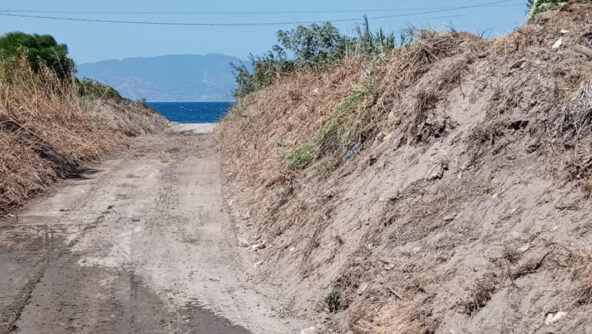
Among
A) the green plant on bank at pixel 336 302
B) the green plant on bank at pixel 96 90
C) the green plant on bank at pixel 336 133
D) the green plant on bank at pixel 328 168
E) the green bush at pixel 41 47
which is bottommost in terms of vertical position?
the green plant on bank at pixel 336 302

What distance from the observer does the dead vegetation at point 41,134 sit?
12.4 meters

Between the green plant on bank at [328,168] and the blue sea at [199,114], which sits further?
the blue sea at [199,114]

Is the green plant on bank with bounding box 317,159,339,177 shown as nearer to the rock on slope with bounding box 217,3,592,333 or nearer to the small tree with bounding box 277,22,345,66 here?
the rock on slope with bounding box 217,3,592,333

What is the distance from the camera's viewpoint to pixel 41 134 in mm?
15492

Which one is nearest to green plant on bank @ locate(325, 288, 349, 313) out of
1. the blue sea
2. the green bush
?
the blue sea

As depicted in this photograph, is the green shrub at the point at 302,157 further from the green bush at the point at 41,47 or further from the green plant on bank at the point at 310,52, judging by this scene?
the green bush at the point at 41,47

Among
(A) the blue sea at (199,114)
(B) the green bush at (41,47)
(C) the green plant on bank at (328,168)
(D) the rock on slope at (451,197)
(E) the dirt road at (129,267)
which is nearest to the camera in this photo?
(D) the rock on slope at (451,197)

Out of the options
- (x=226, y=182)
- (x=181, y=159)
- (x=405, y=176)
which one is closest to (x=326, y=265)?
(x=405, y=176)

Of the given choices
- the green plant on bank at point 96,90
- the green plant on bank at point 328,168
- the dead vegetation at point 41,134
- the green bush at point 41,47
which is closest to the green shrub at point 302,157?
the green plant on bank at point 328,168

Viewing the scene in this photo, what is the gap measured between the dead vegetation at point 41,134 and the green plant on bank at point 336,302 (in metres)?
6.70

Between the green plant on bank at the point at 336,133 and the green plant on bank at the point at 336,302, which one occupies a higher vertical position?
the green plant on bank at the point at 336,133

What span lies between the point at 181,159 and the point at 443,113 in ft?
37.1

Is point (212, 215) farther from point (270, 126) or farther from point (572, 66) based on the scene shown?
point (572, 66)

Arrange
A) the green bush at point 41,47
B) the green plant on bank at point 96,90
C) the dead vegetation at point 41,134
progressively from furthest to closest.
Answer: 1. the green plant on bank at point 96,90
2. the green bush at point 41,47
3. the dead vegetation at point 41,134
